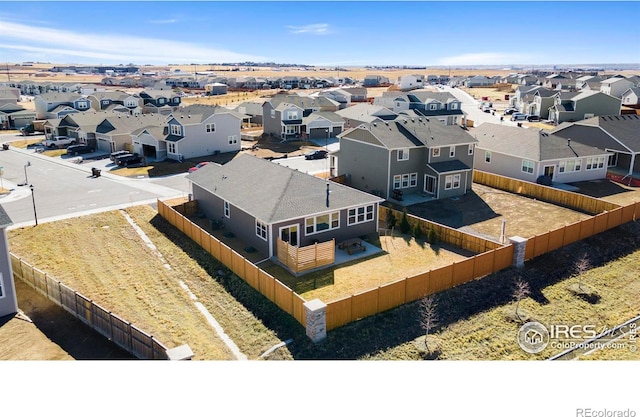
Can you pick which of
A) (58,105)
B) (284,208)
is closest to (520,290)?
(284,208)

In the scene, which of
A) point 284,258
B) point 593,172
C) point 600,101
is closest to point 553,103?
point 600,101

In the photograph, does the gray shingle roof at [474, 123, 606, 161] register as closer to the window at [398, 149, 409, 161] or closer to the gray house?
the gray house

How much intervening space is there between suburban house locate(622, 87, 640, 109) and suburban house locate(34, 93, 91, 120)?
357ft

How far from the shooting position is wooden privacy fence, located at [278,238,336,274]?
26062mm

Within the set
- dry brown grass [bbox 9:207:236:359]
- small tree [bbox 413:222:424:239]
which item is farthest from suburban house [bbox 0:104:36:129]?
small tree [bbox 413:222:424:239]

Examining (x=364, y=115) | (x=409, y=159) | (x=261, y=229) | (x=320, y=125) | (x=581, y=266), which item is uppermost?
(x=364, y=115)

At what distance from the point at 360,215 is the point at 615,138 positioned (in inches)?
1289

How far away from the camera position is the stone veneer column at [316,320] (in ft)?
63.5

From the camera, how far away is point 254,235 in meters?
29.4

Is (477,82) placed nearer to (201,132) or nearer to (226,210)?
(201,132)

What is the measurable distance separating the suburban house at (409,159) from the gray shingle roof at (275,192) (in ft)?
32.4

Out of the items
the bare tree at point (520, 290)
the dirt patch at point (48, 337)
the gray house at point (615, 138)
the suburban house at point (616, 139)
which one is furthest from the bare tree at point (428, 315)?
the gray house at point (615, 138)

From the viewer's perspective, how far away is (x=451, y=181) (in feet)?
135

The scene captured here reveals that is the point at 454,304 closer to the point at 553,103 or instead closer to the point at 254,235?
the point at 254,235
